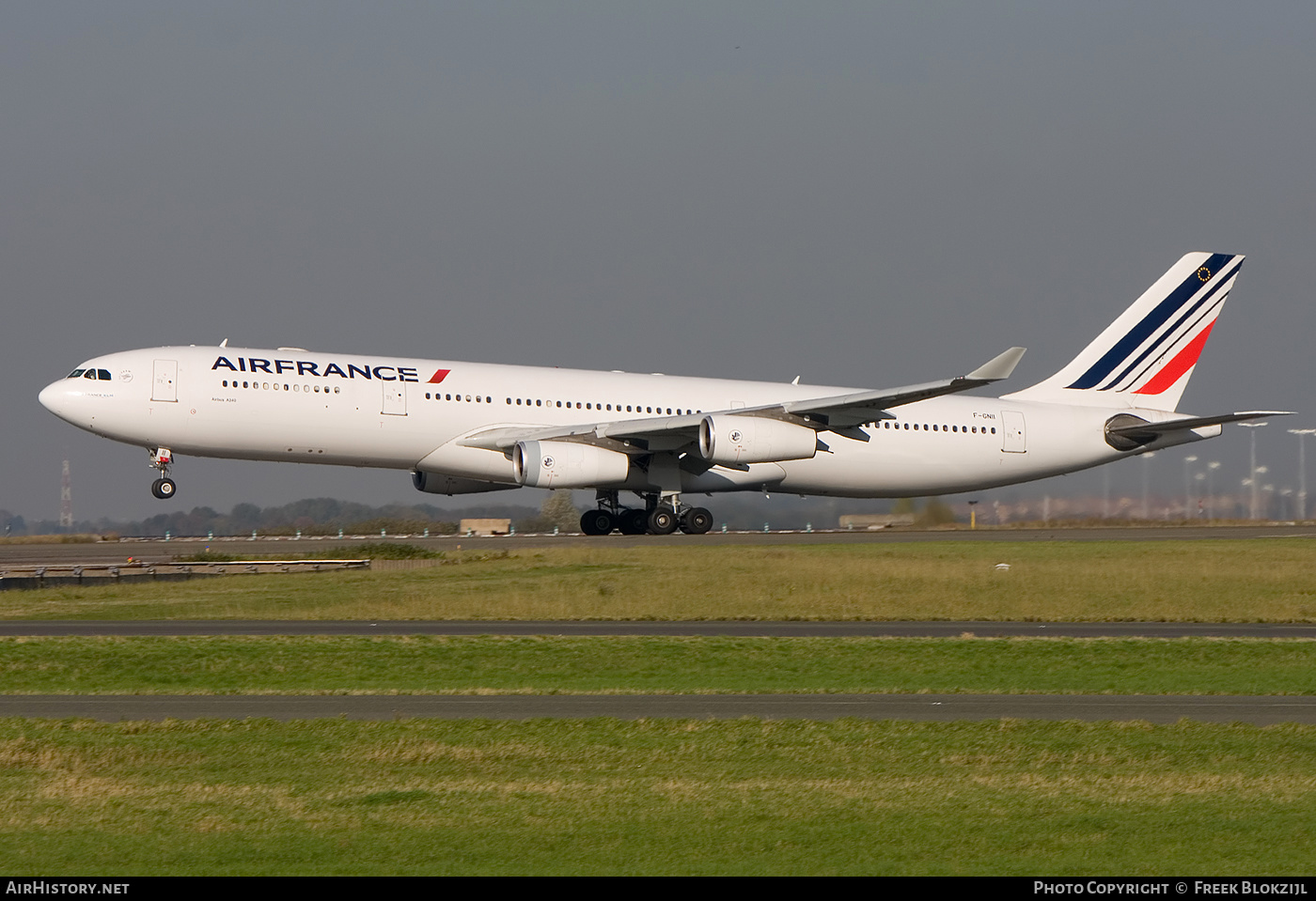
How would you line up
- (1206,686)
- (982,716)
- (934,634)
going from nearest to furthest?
(982,716)
(1206,686)
(934,634)

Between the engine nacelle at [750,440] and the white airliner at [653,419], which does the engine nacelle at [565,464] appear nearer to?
the white airliner at [653,419]

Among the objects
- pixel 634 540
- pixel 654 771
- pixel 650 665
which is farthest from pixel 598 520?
pixel 654 771

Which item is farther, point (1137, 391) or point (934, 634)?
point (1137, 391)

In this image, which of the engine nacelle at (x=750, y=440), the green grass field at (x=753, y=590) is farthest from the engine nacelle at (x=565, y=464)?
the green grass field at (x=753, y=590)

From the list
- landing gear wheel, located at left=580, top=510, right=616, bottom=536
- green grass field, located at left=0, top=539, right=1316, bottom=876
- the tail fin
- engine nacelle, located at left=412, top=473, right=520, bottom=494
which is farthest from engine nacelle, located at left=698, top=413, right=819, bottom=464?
green grass field, located at left=0, top=539, right=1316, bottom=876

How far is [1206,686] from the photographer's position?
19.2 meters

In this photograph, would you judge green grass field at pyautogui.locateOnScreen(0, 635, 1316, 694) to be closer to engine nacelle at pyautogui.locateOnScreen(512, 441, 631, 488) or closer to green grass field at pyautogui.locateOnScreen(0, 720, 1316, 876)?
green grass field at pyautogui.locateOnScreen(0, 720, 1316, 876)

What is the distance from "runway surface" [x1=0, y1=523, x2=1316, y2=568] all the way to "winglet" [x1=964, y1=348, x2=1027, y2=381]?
6.43 metres

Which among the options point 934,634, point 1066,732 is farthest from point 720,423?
point 1066,732

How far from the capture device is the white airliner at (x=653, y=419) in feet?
132

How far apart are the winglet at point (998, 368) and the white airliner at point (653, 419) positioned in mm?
57

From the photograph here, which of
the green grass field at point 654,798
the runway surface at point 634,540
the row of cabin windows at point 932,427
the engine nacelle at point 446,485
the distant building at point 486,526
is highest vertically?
the row of cabin windows at point 932,427
